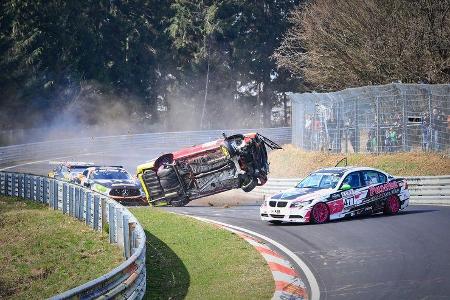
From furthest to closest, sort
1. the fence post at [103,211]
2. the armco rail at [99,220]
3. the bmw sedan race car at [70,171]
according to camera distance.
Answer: the bmw sedan race car at [70,171] < the fence post at [103,211] < the armco rail at [99,220]

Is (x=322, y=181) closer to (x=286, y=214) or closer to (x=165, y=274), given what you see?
(x=286, y=214)

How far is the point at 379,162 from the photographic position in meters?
31.1

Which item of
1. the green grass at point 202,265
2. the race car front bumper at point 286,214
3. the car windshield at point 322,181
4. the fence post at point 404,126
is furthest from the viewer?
the fence post at point 404,126

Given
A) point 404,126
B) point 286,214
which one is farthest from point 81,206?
point 404,126

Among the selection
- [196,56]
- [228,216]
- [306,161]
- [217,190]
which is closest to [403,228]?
[228,216]

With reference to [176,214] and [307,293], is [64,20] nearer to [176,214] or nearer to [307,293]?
[176,214]

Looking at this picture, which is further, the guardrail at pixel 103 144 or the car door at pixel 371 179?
the guardrail at pixel 103 144

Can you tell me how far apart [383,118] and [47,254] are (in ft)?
56.8

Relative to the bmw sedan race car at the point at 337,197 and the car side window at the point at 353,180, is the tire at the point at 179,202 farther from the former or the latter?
the car side window at the point at 353,180

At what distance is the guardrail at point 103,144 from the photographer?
51616 mm

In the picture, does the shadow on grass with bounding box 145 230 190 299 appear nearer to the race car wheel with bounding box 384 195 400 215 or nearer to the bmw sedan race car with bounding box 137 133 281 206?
the race car wheel with bounding box 384 195 400 215

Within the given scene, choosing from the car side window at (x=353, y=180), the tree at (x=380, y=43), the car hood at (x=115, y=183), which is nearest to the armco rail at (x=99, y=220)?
the car hood at (x=115, y=183)

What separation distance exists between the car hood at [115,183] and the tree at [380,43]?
53.9ft

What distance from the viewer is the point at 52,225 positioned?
840 inches
